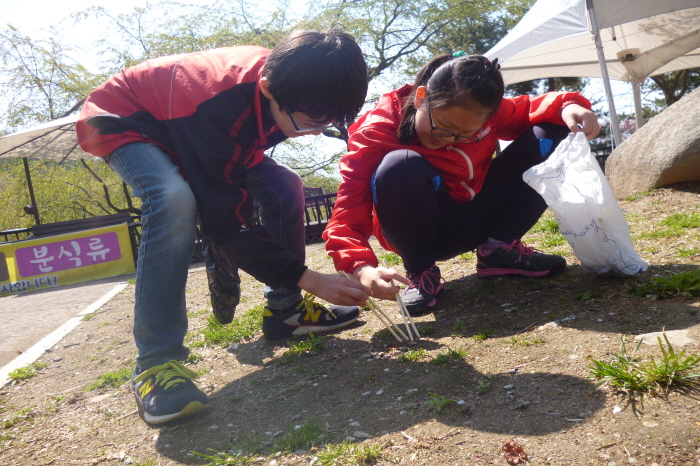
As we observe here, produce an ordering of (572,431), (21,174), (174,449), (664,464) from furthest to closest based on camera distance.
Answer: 1. (21,174)
2. (174,449)
3. (572,431)
4. (664,464)

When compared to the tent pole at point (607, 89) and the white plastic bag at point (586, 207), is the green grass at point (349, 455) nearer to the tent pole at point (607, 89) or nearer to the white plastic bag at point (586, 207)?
the white plastic bag at point (586, 207)

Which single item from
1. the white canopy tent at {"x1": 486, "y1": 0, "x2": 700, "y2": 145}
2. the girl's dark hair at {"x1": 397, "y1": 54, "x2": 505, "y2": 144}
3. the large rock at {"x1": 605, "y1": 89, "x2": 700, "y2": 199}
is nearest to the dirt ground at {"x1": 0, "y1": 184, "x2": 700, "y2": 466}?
the girl's dark hair at {"x1": 397, "y1": 54, "x2": 505, "y2": 144}

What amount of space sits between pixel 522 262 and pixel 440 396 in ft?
3.95

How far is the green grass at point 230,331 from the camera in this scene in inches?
102

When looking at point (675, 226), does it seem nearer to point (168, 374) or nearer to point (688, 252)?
point (688, 252)

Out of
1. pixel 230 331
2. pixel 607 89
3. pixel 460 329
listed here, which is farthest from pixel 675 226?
pixel 607 89

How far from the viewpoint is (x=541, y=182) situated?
220 cm

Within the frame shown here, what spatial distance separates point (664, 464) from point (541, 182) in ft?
4.39

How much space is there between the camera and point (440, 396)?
1538 millimetres

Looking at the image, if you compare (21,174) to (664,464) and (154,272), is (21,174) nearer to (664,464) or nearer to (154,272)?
(154,272)

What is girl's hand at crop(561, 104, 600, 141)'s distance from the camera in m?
2.22

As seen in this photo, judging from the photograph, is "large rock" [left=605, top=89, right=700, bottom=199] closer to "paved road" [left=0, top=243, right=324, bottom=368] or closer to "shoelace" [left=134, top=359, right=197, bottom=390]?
"shoelace" [left=134, top=359, right=197, bottom=390]

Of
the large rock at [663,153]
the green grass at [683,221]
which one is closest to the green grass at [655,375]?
the green grass at [683,221]

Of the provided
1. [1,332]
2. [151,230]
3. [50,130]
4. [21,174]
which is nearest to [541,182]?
[151,230]
